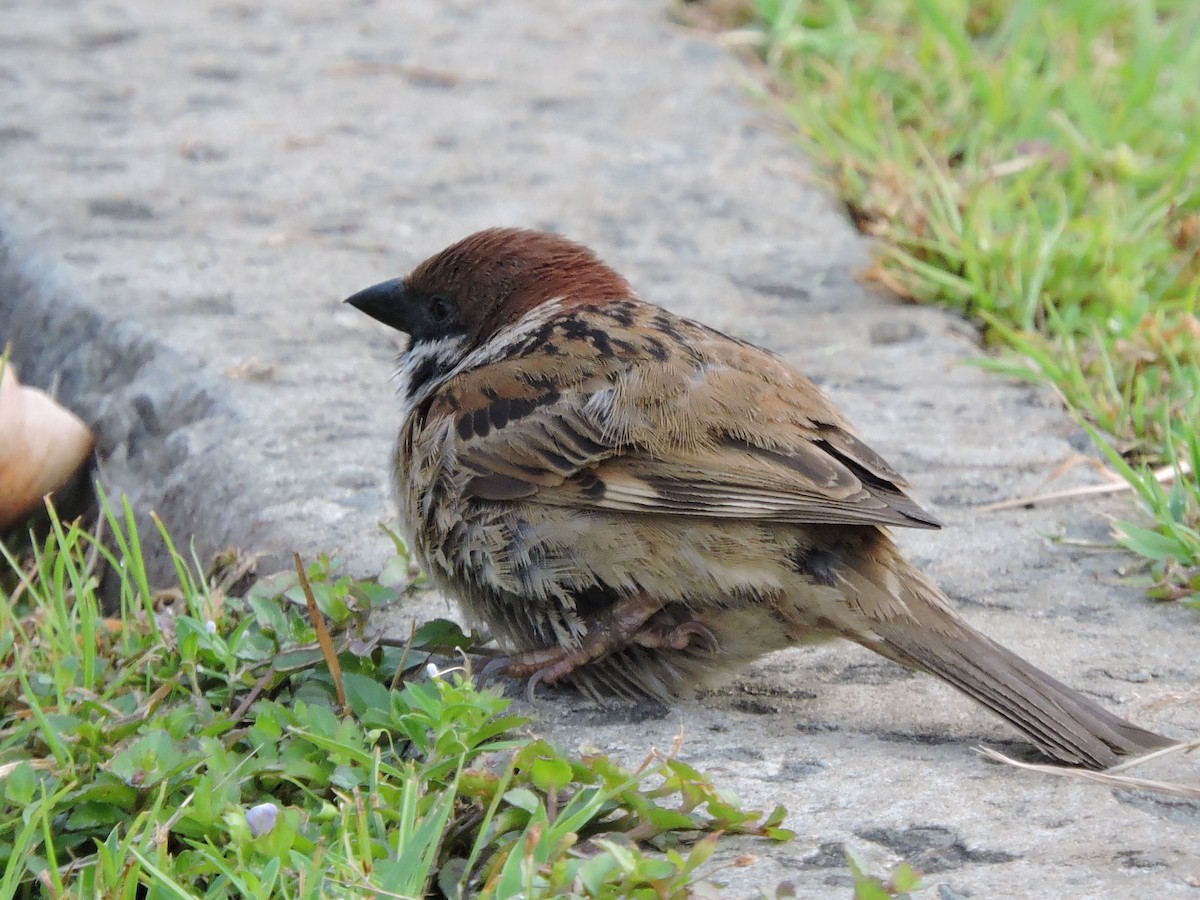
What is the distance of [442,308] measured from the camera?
379 cm

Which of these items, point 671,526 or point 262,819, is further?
point 671,526

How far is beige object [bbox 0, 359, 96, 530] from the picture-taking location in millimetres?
4215

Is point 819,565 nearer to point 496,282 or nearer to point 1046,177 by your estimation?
point 496,282

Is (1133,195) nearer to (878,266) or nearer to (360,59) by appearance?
(878,266)

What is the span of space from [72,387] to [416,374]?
1.69m

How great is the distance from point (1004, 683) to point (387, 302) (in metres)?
1.86

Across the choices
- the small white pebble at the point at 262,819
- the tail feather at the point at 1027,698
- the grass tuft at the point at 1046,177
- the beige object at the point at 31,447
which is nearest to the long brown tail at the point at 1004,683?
the tail feather at the point at 1027,698

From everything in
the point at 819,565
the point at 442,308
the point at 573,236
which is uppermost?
the point at 442,308

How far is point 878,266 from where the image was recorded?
5305 millimetres

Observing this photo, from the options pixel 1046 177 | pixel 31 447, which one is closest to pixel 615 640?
pixel 31 447

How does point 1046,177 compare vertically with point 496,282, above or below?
below

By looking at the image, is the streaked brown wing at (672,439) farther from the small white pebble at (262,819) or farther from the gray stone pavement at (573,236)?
the small white pebble at (262,819)

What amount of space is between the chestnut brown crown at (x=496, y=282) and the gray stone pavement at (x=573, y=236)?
22.6 inches

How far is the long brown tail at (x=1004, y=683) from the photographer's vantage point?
274 centimetres
